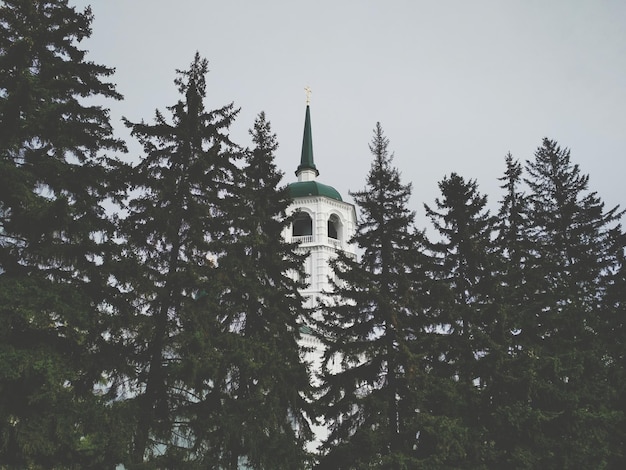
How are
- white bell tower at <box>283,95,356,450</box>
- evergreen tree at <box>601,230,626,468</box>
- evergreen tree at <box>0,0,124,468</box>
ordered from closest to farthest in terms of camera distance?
evergreen tree at <box>0,0,124,468</box> → evergreen tree at <box>601,230,626,468</box> → white bell tower at <box>283,95,356,450</box>

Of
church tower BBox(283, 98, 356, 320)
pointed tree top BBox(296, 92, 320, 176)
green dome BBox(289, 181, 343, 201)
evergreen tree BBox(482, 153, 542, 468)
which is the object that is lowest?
evergreen tree BBox(482, 153, 542, 468)

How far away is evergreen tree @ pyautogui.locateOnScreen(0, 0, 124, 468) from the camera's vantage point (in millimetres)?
10195

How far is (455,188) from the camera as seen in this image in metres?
18.4

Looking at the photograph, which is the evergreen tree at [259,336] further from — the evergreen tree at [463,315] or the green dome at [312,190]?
the green dome at [312,190]

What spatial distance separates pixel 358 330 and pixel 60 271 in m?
8.03

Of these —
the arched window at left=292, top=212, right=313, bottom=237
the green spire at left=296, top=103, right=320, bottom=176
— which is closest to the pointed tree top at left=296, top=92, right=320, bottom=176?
the green spire at left=296, top=103, right=320, bottom=176

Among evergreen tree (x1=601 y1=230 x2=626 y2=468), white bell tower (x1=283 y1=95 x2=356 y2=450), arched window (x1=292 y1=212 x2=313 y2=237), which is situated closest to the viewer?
evergreen tree (x1=601 y1=230 x2=626 y2=468)

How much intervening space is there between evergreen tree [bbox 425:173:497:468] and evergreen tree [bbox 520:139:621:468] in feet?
4.41

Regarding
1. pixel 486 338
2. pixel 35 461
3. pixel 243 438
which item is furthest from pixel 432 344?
pixel 35 461

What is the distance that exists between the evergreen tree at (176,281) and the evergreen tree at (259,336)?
0.44 m

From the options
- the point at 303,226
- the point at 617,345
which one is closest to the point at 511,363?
the point at 617,345

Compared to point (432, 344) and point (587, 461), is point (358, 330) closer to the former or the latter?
point (432, 344)

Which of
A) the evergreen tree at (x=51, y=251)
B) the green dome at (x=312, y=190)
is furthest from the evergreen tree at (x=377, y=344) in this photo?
the green dome at (x=312, y=190)

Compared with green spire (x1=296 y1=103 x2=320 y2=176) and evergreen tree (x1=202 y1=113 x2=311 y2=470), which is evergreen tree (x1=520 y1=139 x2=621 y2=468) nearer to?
evergreen tree (x1=202 y1=113 x2=311 y2=470)
